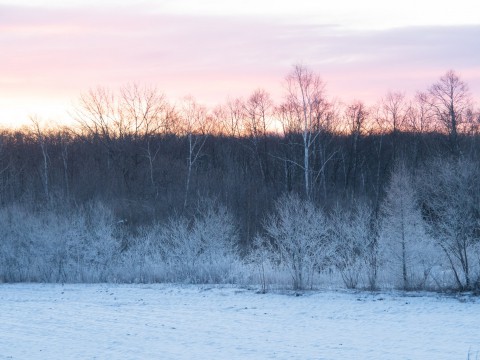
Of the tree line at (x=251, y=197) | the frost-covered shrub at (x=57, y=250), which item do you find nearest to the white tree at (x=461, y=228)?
the tree line at (x=251, y=197)

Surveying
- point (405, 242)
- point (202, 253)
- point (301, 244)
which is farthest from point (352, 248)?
point (202, 253)

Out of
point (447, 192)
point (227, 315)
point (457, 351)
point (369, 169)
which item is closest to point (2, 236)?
point (227, 315)

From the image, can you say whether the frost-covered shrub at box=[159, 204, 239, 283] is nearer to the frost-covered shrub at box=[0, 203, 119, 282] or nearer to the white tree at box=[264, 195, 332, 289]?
the white tree at box=[264, 195, 332, 289]

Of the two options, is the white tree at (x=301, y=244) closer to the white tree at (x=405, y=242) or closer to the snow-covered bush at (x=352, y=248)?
the snow-covered bush at (x=352, y=248)

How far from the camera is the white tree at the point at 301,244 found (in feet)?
93.3

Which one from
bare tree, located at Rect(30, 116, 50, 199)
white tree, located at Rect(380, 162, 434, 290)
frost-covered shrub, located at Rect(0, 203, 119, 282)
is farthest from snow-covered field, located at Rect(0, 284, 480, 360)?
bare tree, located at Rect(30, 116, 50, 199)

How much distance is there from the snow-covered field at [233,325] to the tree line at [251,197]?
2762 mm

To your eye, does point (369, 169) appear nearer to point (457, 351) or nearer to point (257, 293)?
point (257, 293)

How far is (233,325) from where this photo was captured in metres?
20.0

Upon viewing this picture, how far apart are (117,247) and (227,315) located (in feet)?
48.6

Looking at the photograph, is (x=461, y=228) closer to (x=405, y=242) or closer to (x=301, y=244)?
(x=405, y=242)

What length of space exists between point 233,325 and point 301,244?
9.82 m

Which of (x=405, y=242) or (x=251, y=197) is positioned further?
(x=251, y=197)

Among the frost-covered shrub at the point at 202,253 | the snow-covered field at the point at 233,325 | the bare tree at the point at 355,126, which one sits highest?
the bare tree at the point at 355,126
